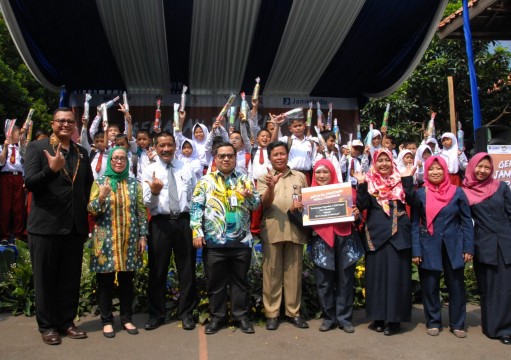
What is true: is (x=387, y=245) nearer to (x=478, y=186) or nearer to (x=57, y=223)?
(x=478, y=186)

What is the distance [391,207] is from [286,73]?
5.50 metres

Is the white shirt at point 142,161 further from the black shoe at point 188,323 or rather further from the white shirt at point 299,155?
the black shoe at point 188,323

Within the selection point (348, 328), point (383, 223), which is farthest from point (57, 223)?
point (383, 223)

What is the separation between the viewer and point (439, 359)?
12.5 ft

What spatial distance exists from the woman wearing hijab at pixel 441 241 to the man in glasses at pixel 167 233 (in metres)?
1.98

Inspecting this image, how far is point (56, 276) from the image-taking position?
4102 mm

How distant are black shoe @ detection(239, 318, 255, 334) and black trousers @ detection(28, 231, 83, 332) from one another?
4.63 feet

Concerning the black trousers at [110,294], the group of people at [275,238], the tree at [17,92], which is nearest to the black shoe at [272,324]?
the group of people at [275,238]

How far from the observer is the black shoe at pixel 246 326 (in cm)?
432

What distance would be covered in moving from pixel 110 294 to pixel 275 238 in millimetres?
1494

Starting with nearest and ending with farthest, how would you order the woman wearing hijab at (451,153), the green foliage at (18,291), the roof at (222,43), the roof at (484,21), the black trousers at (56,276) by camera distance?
the black trousers at (56,276), the green foliage at (18,291), the roof at (222,43), the roof at (484,21), the woman wearing hijab at (451,153)

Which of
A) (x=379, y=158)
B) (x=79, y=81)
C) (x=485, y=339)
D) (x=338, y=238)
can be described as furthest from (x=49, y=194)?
(x=79, y=81)

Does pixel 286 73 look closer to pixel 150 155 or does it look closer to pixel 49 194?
pixel 150 155

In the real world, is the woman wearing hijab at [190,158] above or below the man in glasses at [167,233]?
above
